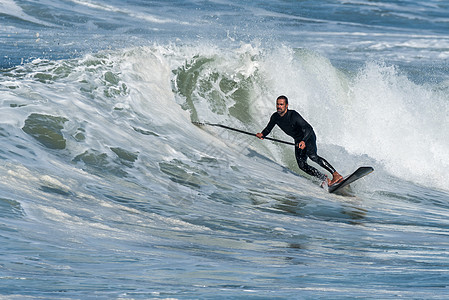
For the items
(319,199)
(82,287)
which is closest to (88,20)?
(319,199)

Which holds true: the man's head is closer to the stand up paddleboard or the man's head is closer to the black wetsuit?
the black wetsuit

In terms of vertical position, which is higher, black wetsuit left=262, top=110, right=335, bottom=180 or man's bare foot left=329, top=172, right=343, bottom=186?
black wetsuit left=262, top=110, right=335, bottom=180

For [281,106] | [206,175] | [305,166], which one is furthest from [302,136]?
[206,175]

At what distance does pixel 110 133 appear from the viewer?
29.1 feet

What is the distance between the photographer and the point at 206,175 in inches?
340

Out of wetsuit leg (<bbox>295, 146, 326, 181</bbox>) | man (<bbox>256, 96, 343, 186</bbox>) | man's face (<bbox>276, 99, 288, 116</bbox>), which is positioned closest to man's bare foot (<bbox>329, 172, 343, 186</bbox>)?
man (<bbox>256, 96, 343, 186</bbox>)

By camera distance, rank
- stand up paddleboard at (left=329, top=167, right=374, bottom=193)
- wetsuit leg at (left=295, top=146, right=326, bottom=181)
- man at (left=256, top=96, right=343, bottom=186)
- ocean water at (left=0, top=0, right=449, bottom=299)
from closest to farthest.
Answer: ocean water at (left=0, top=0, right=449, bottom=299) < stand up paddleboard at (left=329, top=167, right=374, bottom=193) < man at (left=256, top=96, right=343, bottom=186) < wetsuit leg at (left=295, top=146, right=326, bottom=181)

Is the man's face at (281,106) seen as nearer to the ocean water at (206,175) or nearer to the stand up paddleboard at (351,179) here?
the ocean water at (206,175)

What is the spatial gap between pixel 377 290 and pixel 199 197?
12.1ft

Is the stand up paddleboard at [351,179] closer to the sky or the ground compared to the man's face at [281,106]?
closer to the ground

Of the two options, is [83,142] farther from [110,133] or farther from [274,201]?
[274,201]

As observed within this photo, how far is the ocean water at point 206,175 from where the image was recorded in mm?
4379

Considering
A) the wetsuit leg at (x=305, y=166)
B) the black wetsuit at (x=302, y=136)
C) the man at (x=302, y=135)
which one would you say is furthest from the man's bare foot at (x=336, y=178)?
the wetsuit leg at (x=305, y=166)

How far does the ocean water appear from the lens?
4.38 m
